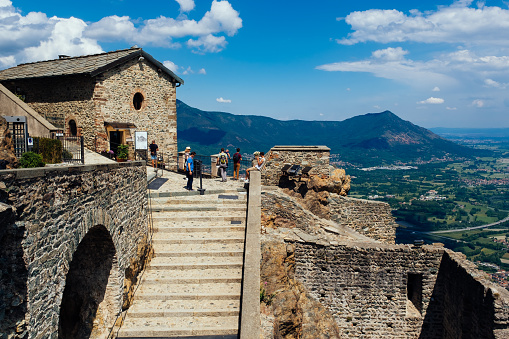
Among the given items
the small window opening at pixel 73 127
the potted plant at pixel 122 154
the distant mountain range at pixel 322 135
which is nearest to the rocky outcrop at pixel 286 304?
the potted plant at pixel 122 154

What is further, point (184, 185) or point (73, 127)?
point (73, 127)

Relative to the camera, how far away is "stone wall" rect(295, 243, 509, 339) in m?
13.1

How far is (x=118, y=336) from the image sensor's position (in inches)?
351

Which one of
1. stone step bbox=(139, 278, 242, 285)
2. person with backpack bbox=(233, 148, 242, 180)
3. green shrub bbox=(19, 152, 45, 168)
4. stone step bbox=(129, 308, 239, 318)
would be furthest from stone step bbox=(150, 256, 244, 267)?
person with backpack bbox=(233, 148, 242, 180)

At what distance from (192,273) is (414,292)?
27.6 feet

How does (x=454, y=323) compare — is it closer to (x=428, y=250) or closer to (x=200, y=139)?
(x=428, y=250)

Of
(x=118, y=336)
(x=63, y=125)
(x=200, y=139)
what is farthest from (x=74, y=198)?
(x=200, y=139)

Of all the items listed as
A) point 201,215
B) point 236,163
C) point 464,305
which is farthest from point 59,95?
point 464,305

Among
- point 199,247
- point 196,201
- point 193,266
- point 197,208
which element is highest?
point 196,201

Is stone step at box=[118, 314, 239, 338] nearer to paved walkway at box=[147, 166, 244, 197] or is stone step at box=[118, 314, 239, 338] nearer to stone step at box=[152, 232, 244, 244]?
stone step at box=[152, 232, 244, 244]

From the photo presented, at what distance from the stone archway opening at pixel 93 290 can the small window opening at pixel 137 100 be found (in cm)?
1514

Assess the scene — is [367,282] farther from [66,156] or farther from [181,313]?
[66,156]

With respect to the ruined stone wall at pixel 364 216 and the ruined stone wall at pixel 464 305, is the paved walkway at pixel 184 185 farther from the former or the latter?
the ruined stone wall at pixel 464 305

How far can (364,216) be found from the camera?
18891 mm
